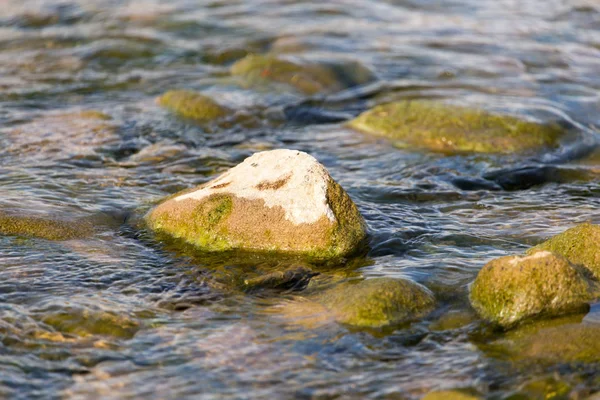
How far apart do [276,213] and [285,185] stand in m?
0.19

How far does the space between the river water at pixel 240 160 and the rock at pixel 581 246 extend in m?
0.44

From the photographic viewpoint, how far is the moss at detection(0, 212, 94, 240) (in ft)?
18.2

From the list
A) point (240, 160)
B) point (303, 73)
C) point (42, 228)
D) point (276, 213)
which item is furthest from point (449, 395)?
point (303, 73)

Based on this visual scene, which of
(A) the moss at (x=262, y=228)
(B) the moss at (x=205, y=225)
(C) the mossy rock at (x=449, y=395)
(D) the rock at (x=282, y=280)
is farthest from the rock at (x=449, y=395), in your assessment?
(B) the moss at (x=205, y=225)

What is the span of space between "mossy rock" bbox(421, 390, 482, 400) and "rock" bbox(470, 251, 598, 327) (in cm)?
69

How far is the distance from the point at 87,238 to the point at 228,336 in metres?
1.62

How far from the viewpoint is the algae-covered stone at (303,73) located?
9.55 m

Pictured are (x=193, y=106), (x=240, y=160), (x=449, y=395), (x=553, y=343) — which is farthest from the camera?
(x=193, y=106)

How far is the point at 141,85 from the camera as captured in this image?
9.65 meters

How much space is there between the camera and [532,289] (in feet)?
14.8

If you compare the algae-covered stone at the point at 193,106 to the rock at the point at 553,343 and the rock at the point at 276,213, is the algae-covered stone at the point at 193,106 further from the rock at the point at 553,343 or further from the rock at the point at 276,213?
the rock at the point at 553,343

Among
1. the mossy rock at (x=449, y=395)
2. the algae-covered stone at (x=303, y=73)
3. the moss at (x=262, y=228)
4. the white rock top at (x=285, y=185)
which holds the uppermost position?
the algae-covered stone at (x=303, y=73)

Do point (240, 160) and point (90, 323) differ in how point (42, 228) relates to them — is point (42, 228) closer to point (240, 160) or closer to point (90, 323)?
point (90, 323)

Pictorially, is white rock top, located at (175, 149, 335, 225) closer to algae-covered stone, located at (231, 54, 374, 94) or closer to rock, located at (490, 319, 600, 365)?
rock, located at (490, 319, 600, 365)
